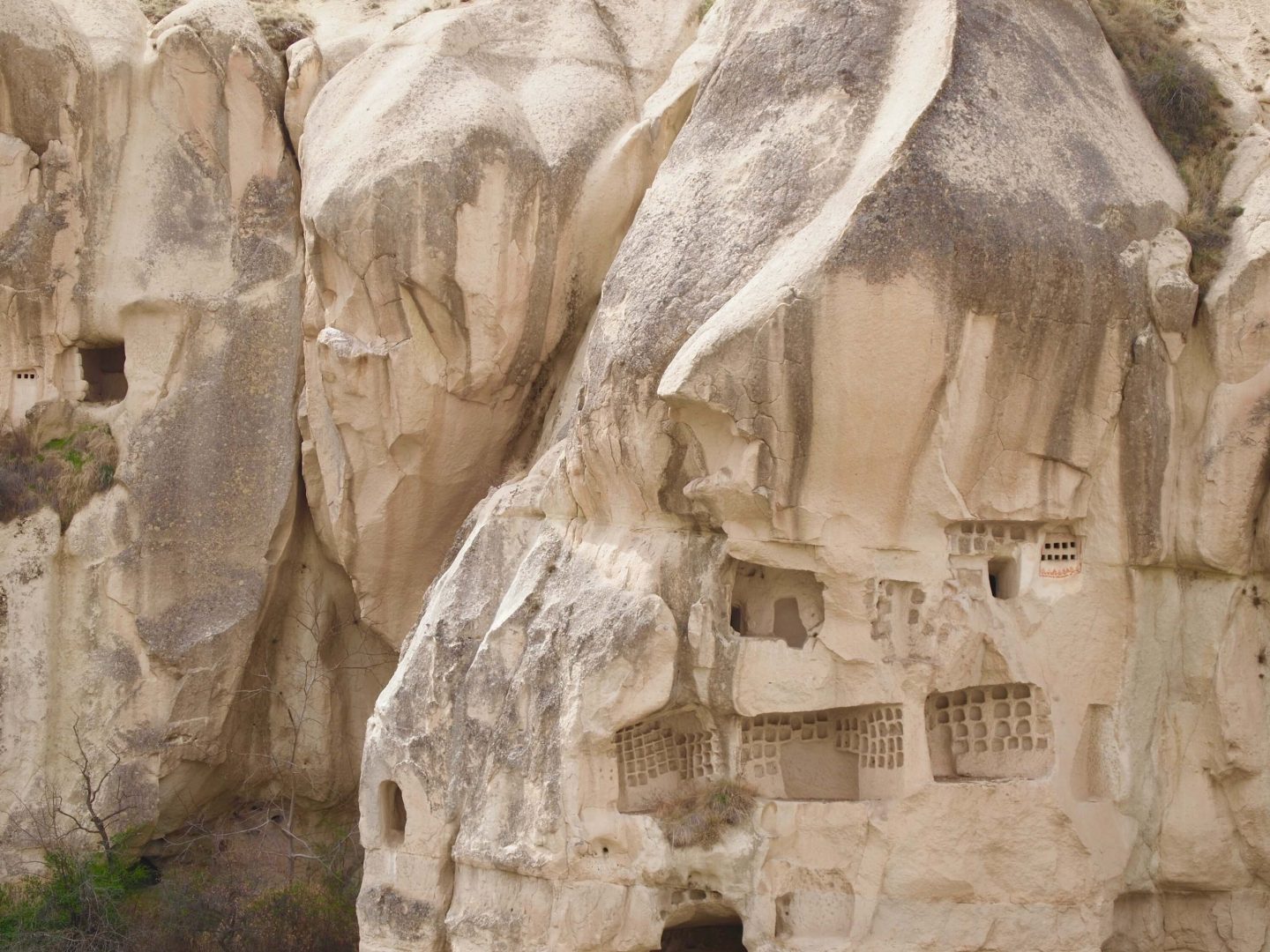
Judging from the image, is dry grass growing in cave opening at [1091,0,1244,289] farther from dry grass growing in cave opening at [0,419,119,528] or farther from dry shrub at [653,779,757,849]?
dry grass growing in cave opening at [0,419,119,528]

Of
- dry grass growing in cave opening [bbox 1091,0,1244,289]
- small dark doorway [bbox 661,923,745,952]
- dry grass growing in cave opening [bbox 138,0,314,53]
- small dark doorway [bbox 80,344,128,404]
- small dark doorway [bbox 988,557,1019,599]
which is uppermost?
dry grass growing in cave opening [bbox 138,0,314,53]

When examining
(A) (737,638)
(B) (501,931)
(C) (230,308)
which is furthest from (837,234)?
(C) (230,308)

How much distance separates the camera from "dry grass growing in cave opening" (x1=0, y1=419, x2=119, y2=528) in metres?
17.3

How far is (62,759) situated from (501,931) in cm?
590

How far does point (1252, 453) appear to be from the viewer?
12.9 meters

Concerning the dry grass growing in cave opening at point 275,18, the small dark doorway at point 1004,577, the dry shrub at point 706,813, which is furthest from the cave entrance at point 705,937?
the dry grass growing in cave opening at point 275,18

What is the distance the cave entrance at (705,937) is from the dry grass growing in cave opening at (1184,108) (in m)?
6.01

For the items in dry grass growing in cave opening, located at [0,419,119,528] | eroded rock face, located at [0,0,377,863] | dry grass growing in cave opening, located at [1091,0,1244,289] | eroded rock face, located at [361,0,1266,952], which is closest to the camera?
eroded rock face, located at [361,0,1266,952]

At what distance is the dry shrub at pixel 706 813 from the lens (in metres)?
12.9

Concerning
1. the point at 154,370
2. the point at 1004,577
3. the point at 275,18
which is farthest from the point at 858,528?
the point at 275,18

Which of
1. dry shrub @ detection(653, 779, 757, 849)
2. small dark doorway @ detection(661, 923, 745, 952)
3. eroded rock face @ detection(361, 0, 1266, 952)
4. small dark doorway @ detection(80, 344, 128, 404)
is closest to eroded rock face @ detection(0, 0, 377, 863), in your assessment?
small dark doorway @ detection(80, 344, 128, 404)

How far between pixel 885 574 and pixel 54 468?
8.49 metres

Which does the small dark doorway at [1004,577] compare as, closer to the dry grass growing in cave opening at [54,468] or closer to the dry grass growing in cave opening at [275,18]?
the dry grass growing in cave opening at [54,468]

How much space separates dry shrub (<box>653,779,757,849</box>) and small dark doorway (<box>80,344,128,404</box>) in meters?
7.68
